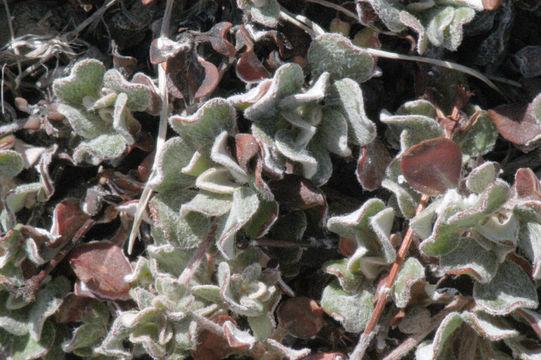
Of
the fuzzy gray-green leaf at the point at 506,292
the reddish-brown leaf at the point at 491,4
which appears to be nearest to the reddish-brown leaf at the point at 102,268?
the fuzzy gray-green leaf at the point at 506,292

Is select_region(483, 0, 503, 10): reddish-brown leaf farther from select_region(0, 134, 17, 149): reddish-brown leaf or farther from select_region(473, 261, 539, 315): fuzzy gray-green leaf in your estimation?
select_region(0, 134, 17, 149): reddish-brown leaf

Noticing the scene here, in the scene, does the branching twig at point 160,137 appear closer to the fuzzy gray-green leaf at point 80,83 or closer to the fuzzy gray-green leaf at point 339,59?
the fuzzy gray-green leaf at point 80,83

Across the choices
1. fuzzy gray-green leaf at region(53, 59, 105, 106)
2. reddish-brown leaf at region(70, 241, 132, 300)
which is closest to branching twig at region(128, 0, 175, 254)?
reddish-brown leaf at region(70, 241, 132, 300)

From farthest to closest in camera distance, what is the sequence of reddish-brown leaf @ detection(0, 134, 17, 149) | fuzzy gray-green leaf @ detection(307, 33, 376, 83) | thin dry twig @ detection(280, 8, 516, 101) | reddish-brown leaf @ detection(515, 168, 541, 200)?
reddish-brown leaf @ detection(0, 134, 17, 149) < thin dry twig @ detection(280, 8, 516, 101) < fuzzy gray-green leaf @ detection(307, 33, 376, 83) < reddish-brown leaf @ detection(515, 168, 541, 200)

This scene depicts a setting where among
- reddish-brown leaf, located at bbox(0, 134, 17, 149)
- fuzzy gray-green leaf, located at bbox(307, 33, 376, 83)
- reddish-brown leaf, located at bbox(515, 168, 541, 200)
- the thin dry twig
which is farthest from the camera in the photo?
reddish-brown leaf, located at bbox(0, 134, 17, 149)

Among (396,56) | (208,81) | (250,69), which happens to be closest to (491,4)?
(396,56)

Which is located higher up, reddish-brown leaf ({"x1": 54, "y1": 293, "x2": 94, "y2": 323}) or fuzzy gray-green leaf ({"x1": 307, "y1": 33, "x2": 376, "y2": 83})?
fuzzy gray-green leaf ({"x1": 307, "y1": 33, "x2": 376, "y2": 83})
